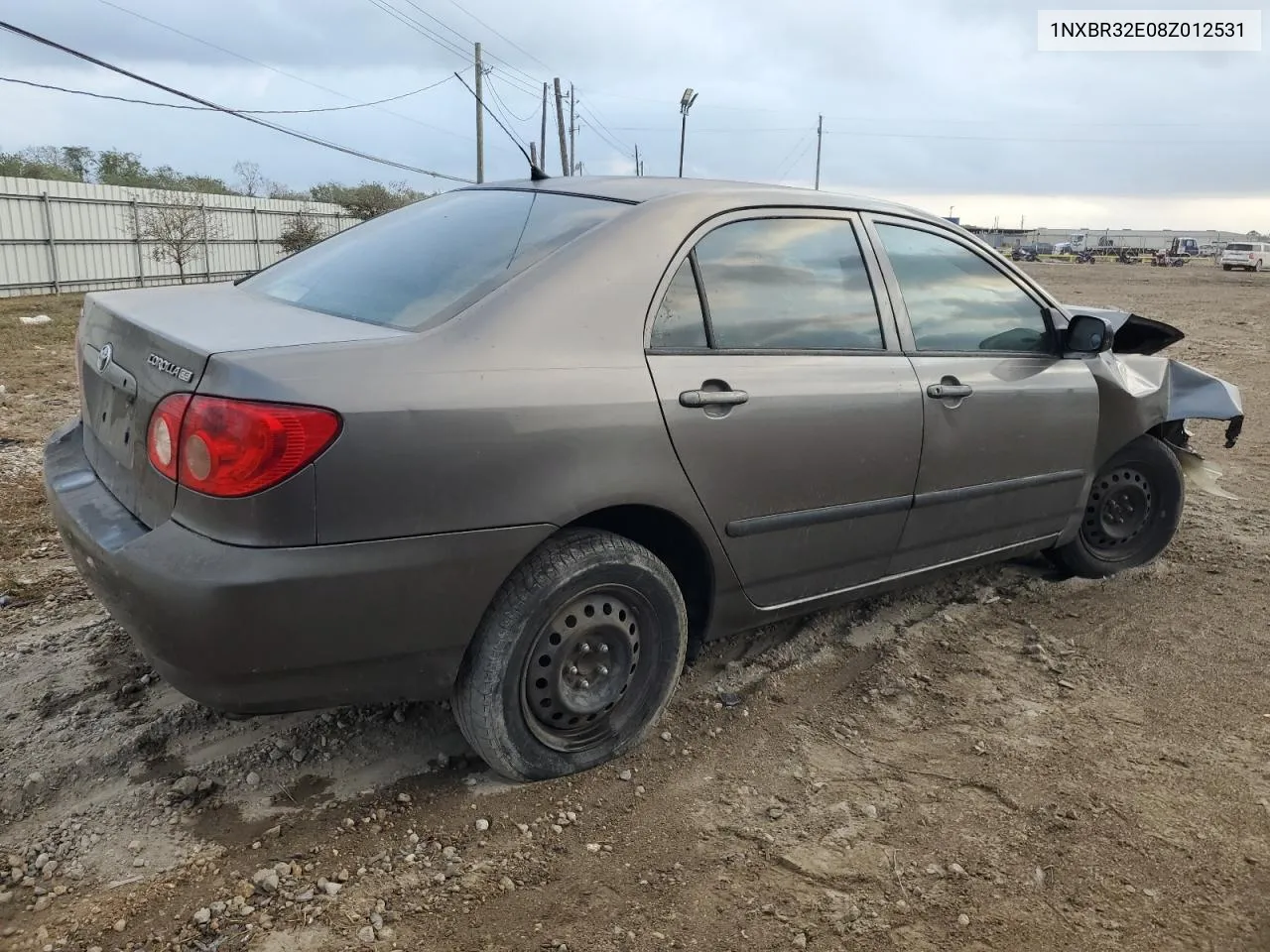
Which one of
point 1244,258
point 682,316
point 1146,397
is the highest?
point 1244,258

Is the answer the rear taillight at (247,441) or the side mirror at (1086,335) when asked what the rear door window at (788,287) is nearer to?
the side mirror at (1086,335)

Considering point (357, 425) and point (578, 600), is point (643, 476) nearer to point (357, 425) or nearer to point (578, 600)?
point (578, 600)

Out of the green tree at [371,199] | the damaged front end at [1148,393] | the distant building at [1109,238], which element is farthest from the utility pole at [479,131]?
the distant building at [1109,238]

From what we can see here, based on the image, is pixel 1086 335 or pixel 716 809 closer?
pixel 716 809

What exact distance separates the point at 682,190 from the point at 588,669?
58.1 inches

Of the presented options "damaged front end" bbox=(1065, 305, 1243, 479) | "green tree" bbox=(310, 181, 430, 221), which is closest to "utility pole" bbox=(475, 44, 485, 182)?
"green tree" bbox=(310, 181, 430, 221)

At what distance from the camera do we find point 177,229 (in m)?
21.7

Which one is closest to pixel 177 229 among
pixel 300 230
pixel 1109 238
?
pixel 300 230

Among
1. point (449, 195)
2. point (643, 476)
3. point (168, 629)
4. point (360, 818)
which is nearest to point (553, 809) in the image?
point (360, 818)

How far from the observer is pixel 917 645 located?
369 cm

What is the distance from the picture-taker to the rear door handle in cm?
329

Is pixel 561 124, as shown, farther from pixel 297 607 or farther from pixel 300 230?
pixel 297 607

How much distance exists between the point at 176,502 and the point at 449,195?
5.68 ft

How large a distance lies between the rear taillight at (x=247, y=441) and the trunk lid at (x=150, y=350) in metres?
0.11
